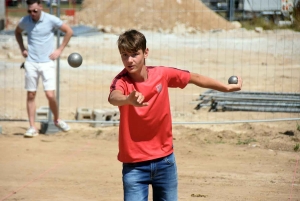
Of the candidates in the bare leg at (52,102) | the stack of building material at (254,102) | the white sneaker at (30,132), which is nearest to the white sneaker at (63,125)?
the bare leg at (52,102)

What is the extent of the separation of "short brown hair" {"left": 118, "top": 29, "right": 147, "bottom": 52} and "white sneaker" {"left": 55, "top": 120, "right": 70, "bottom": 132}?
5972mm

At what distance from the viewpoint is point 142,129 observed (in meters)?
4.25

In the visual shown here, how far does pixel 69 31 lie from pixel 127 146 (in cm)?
567

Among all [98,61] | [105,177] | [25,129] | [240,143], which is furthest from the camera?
[98,61]

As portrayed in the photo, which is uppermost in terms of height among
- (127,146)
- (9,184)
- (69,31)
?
(69,31)

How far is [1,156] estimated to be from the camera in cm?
862

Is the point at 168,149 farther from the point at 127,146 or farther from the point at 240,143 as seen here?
the point at 240,143

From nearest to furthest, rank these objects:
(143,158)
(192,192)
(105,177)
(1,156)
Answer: (143,158) → (192,192) → (105,177) → (1,156)

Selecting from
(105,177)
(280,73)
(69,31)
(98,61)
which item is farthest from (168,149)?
(98,61)

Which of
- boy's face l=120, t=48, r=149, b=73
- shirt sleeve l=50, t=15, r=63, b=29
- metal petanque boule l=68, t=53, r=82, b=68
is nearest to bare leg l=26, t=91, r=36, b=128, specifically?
shirt sleeve l=50, t=15, r=63, b=29

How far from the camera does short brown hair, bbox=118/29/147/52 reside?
13.6ft

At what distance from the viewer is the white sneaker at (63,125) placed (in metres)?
10.0

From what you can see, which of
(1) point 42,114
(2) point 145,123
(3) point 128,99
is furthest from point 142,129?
(1) point 42,114

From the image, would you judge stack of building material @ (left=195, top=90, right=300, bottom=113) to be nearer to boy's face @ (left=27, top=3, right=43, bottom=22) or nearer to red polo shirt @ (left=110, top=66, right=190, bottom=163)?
boy's face @ (left=27, top=3, right=43, bottom=22)
